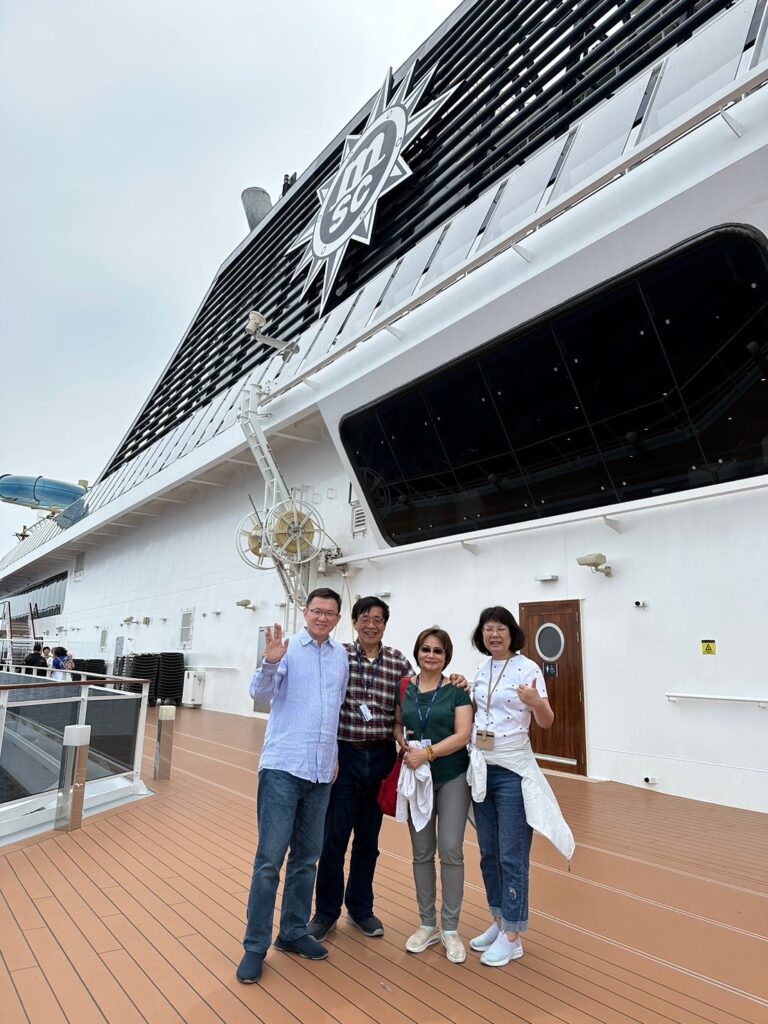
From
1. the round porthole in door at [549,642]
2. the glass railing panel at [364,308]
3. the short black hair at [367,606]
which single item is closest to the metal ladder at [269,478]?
the glass railing panel at [364,308]

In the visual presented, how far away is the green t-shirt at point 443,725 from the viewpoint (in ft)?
8.86

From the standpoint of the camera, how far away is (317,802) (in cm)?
268

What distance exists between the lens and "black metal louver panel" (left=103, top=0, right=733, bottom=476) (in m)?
8.63

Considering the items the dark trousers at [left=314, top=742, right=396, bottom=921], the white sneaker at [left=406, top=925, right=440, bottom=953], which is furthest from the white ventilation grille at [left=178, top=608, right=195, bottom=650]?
the white sneaker at [left=406, top=925, right=440, bottom=953]

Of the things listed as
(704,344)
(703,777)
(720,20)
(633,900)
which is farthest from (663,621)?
(720,20)

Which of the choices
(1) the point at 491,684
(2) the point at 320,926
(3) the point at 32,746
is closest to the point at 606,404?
(1) the point at 491,684

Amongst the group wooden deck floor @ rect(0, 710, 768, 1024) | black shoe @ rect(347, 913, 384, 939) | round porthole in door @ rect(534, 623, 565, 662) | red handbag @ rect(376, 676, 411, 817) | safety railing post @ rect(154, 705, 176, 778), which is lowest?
wooden deck floor @ rect(0, 710, 768, 1024)

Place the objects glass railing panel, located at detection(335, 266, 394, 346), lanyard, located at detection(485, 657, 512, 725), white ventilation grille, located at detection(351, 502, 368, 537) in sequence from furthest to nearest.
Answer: white ventilation grille, located at detection(351, 502, 368, 537) → glass railing panel, located at detection(335, 266, 394, 346) → lanyard, located at detection(485, 657, 512, 725)

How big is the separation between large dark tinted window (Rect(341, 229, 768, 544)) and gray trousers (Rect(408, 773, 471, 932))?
4.79 metres

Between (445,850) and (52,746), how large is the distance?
3.37 meters

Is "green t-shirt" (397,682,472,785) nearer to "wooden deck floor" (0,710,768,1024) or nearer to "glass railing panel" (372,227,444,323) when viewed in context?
"wooden deck floor" (0,710,768,1024)

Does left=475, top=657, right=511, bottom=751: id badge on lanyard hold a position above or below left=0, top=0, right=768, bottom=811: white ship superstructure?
below

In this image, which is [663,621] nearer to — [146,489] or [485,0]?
[485,0]

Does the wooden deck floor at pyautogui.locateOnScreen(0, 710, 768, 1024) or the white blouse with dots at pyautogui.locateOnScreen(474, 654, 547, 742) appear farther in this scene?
the white blouse with dots at pyautogui.locateOnScreen(474, 654, 547, 742)
